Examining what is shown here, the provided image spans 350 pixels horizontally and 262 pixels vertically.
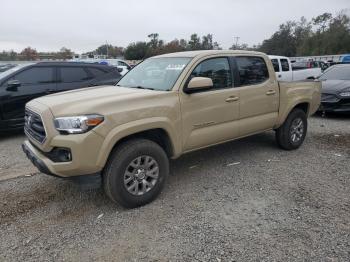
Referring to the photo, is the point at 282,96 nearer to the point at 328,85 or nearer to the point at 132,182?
the point at 132,182

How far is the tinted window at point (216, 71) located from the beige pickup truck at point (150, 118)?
0.6 inches

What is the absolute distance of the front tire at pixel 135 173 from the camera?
3.58 m

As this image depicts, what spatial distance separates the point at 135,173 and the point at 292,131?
11.4 feet

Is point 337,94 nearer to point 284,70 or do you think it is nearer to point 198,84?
point 284,70

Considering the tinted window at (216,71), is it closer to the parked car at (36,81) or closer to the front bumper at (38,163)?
the front bumper at (38,163)

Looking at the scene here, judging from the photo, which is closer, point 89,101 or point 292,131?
point 89,101

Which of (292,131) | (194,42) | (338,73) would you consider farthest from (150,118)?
(194,42)

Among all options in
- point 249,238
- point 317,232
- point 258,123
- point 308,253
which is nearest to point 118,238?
point 249,238

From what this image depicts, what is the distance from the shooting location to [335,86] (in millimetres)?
9266

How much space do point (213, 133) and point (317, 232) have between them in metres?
1.85

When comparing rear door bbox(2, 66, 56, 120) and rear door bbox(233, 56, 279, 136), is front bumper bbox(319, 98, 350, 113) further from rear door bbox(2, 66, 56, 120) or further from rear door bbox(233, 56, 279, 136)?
rear door bbox(2, 66, 56, 120)

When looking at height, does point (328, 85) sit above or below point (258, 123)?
above

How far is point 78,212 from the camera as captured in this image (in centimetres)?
382

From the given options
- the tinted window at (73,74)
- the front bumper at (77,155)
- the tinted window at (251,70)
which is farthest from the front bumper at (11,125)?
the tinted window at (251,70)
